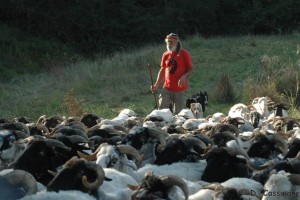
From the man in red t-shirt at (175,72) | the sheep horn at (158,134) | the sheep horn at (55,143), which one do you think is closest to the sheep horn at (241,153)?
the sheep horn at (158,134)

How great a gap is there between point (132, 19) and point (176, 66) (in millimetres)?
30716

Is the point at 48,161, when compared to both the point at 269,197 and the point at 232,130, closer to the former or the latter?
the point at 269,197

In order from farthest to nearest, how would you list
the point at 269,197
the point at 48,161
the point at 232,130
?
the point at 232,130 → the point at 48,161 → the point at 269,197

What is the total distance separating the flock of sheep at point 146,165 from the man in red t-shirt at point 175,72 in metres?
3.89

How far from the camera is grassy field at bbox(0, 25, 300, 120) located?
73.4 ft

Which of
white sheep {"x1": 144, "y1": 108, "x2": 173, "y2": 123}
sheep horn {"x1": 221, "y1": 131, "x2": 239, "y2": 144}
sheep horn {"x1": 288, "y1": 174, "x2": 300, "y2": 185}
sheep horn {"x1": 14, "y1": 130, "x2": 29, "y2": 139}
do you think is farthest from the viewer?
white sheep {"x1": 144, "y1": 108, "x2": 173, "y2": 123}

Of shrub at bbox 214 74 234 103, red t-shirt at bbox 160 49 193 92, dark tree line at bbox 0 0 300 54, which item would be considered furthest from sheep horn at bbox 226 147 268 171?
dark tree line at bbox 0 0 300 54

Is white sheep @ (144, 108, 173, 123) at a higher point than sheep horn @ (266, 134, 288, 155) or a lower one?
lower

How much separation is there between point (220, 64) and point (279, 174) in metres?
23.9

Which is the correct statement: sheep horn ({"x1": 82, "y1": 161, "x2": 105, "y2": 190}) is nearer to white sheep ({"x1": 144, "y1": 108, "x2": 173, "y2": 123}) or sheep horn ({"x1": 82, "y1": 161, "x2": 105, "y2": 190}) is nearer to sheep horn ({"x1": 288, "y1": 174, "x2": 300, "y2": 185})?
sheep horn ({"x1": 288, "y1": 174, "x2": 300, "y2": 185})

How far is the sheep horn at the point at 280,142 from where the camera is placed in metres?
10.7

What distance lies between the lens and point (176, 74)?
57.2 feet

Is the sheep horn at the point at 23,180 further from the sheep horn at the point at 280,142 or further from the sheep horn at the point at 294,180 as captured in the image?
the sheep horn at the point at 280,142

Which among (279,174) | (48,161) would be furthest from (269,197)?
(48,161)
